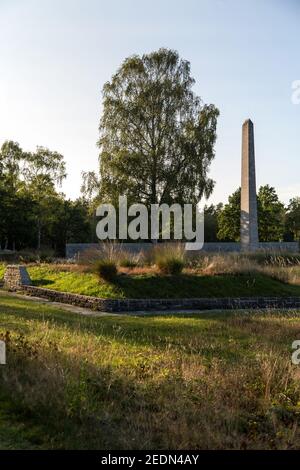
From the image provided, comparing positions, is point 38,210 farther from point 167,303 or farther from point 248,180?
point 167,303

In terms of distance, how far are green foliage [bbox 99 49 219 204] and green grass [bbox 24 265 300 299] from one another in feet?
58.4

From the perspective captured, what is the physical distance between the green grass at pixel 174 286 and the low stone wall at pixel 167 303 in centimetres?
44

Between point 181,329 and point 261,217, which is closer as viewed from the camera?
point 181,329

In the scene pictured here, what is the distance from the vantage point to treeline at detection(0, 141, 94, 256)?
132ft

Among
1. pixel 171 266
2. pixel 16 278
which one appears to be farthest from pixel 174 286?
pixel 16 278

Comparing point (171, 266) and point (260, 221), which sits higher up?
point (260, 221)

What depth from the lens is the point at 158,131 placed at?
35.4 m

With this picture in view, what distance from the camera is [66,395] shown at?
15.2 feet

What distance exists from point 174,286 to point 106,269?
78.5 inches

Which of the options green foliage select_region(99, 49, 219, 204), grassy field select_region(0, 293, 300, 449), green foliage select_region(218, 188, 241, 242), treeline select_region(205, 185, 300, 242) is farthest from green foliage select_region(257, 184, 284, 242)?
grassy field select_region(0, 293, 300, 449)

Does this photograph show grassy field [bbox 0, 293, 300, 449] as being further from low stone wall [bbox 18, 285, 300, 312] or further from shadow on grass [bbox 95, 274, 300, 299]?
shadow on grass [bbox 95, 274, 300, 299]

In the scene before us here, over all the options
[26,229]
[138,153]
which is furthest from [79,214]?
[138,153]

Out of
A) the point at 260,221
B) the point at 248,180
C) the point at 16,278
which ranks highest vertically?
the point at 248,180
